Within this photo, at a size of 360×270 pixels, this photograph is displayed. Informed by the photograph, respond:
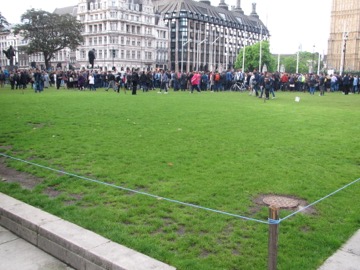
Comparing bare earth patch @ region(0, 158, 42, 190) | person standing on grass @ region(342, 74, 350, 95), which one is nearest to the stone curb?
bare earth patch @ region(0, 158, 42, 190)

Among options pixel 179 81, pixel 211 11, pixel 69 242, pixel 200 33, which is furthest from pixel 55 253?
pixel 211 11

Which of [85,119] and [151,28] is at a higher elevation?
[151,28]

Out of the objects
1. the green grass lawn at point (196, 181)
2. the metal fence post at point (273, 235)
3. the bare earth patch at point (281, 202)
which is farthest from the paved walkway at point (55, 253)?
the bare earth patch at point (281, 202)

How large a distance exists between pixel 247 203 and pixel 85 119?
9.73 m

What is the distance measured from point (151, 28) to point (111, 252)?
11501 centimetres

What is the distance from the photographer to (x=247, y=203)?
562 cm

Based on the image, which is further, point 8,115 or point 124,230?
point 8,115

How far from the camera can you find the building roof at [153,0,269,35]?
11750cm

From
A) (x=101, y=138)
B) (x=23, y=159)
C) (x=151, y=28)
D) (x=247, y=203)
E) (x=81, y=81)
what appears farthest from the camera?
(x=151, y=28)

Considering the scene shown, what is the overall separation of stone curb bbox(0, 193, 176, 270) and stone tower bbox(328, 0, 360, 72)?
10516cm

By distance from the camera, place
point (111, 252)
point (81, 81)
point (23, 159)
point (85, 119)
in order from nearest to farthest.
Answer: point (111, 252) < point (23, 159) < point (85, 119) < point (81, 81)

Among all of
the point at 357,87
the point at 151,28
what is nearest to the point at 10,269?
the point at 357,87

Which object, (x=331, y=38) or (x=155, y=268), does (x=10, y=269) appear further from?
(x=331, y=38)

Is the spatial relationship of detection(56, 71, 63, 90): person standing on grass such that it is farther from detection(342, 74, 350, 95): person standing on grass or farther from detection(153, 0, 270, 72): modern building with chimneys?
detection(153, 0, 270, 72): modern building with chimneys
